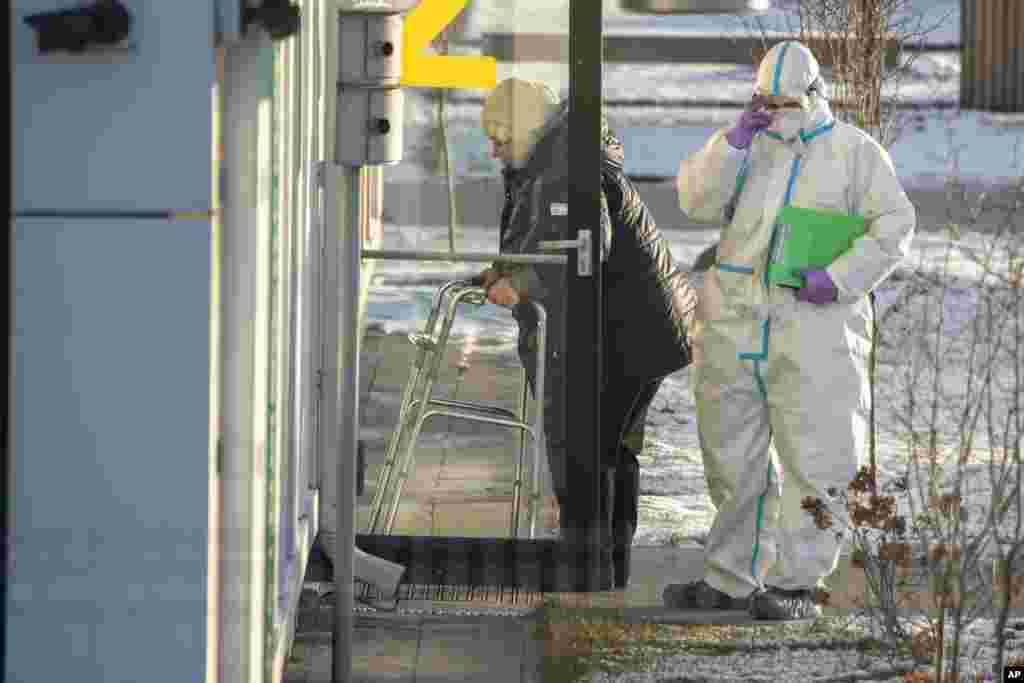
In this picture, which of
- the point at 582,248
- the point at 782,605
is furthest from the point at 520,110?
the point at 782,605

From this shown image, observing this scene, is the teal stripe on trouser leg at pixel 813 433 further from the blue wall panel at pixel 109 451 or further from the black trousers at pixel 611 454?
the blue wall panel at pixel 109 451

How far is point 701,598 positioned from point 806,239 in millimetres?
1188

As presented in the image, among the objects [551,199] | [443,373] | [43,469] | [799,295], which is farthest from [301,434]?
[43,469]

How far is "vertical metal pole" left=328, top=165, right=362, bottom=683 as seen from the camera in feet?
17.8

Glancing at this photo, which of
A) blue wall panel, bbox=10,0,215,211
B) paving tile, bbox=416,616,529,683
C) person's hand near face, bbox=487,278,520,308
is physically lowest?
paving tile, bbox=416,616,529,683

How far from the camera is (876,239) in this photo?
243 inches

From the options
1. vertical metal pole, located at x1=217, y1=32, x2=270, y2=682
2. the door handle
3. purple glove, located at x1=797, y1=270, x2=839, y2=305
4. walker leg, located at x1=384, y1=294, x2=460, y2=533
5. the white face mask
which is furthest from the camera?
walker leg, located at x1=384, y1=294, x2=460, y2=533

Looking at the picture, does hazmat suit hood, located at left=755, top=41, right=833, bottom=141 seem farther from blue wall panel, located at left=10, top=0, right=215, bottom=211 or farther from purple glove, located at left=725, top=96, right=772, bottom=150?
blue wall panel, located at left=10, top=0, right=215, bottom=211

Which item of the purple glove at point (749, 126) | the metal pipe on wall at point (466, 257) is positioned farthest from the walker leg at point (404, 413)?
the purple glove at point (749, 126)

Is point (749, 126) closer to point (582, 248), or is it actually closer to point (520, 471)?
point (582, 248)

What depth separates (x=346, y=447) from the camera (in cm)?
548

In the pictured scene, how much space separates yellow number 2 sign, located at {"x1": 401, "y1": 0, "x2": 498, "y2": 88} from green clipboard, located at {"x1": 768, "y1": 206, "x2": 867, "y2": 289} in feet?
3.38

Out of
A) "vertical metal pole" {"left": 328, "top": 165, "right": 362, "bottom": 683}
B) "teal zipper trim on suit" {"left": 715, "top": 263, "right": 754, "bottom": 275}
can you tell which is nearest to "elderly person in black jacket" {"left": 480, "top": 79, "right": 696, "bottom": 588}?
"teal zipper trim on suit" {"left": 715, "top": 263, "right": 754, "bottom": 275}

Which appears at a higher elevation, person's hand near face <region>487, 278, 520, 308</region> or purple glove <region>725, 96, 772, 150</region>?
purple glove <region>725, 96, 772, 150</region>
